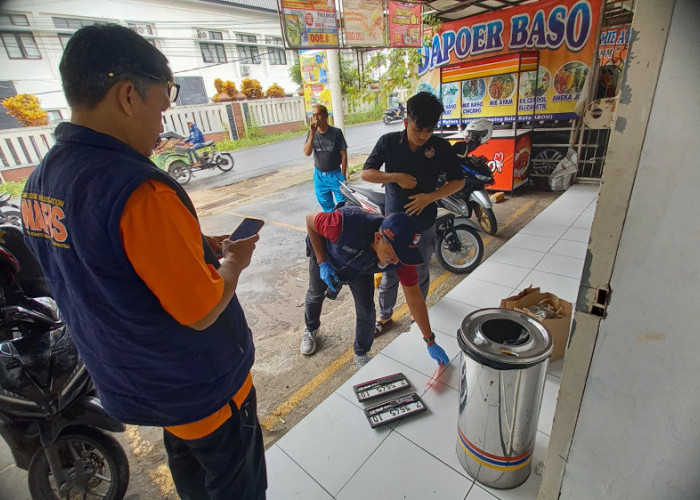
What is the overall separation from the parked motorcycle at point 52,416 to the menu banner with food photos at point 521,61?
618 centimetres

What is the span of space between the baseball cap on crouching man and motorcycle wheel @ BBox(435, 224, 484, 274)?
6.71ft

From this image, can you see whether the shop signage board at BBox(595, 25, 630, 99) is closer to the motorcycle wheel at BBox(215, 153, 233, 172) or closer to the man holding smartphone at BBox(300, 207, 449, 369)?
the man holding smartphone at BBox(300, 207, 449, 369)

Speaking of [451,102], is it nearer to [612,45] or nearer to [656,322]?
[612,45]

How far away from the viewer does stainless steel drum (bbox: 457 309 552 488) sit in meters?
1.41

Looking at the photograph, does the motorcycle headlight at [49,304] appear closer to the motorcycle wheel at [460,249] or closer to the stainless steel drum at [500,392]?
the stainless steel drum at [500,392]

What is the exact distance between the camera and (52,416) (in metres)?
1.66

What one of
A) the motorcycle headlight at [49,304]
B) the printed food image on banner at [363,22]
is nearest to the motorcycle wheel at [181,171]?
the printed food image on banner at [363,22]

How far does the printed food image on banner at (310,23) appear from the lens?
444 cm

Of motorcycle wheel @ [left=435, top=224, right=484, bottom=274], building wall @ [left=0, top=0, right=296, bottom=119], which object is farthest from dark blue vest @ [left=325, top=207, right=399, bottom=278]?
building wall @ [left=0, top=0, right=296, bottom=119]

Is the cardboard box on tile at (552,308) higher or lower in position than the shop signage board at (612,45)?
lower

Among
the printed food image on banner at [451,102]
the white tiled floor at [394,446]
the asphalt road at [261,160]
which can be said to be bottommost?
the white tiled floor at [394,446]

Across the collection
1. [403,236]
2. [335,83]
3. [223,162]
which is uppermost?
[335,83]

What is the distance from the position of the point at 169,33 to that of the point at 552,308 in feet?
71.5

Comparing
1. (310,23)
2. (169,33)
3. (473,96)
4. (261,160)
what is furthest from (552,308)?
(169,33)
